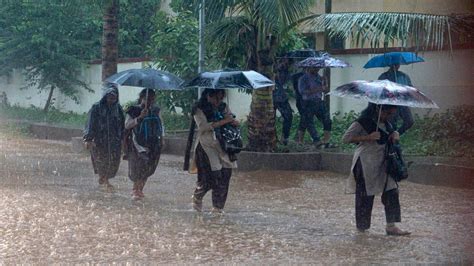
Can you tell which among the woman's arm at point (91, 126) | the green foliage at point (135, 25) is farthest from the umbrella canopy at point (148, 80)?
the green foliage at point (135, 25)

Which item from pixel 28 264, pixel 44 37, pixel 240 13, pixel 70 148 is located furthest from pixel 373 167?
pixel 44 37

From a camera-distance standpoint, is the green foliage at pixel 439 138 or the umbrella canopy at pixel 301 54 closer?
the green foliage at pixel 439 138

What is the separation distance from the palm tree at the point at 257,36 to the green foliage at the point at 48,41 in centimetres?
1096

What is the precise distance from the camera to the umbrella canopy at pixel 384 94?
28.6 feet

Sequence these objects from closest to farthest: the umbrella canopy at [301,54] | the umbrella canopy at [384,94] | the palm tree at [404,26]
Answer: the umbrella canopy at [384,94]
the palm tree at [404,26]
the umbrella canopy at [301,54]

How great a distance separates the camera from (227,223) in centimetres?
1000

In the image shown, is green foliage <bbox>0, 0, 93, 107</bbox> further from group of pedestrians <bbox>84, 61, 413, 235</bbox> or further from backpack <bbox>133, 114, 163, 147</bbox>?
backpack <bbox>133, 114, 163, 147</bbox>

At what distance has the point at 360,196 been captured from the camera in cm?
916

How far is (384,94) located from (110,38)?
9994 mm

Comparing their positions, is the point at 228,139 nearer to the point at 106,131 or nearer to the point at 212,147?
the point at 212,147

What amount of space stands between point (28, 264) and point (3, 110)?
23.9 meters

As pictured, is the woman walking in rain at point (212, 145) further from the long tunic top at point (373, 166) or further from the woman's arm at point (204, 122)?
the long tunic top at point (373, 166)

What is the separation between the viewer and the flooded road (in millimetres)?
8359

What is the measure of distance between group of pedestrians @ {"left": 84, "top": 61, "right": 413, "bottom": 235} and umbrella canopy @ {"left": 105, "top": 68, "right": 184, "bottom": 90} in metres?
0.12
